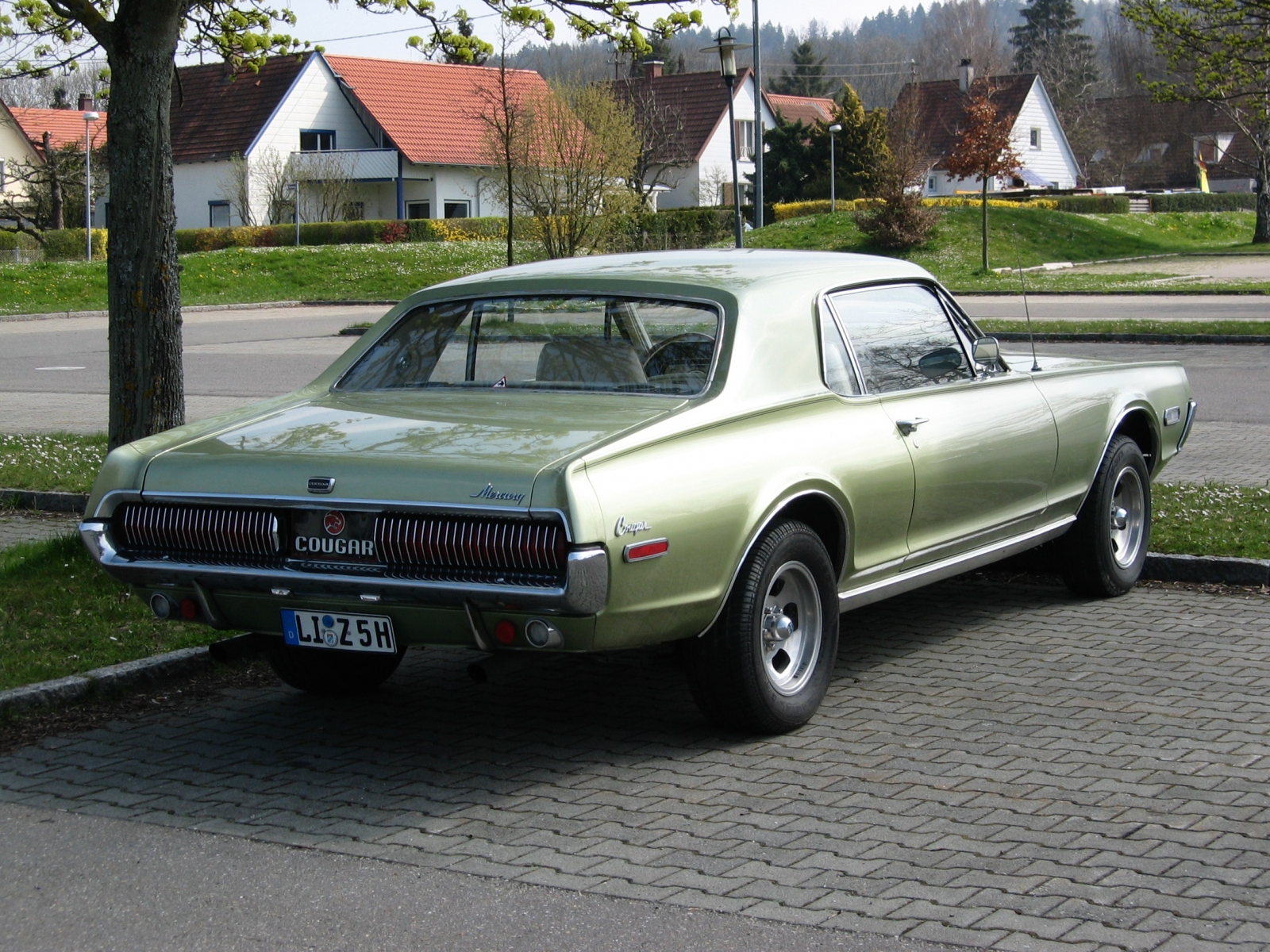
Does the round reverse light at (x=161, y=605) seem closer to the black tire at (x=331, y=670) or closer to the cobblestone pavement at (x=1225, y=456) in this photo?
the black tire at (x=331, y=670)

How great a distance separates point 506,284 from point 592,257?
2.20ft

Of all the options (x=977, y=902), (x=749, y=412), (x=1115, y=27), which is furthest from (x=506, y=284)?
(x=1115, y=27)

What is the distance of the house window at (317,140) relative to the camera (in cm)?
5984

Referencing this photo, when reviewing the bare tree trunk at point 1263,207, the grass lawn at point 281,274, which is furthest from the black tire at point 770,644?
the bare tree trunk at point 1263,207

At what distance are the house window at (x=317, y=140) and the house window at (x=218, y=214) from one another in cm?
388

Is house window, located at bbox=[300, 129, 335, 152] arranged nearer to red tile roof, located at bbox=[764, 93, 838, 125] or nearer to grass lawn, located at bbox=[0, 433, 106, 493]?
red tile roof, located at bbox=[764, 93, 838, 125]

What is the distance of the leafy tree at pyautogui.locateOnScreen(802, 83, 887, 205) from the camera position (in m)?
58.8

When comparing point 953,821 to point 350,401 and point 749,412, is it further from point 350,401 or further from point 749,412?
point 350,401

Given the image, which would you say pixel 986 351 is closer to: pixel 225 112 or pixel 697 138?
pixel 225 112

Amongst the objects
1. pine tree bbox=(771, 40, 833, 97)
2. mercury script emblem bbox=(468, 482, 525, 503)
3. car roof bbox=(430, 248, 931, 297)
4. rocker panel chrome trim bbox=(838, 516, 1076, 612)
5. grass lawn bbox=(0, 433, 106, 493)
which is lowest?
grass lawn bbox=(0, 433, 106, 493)

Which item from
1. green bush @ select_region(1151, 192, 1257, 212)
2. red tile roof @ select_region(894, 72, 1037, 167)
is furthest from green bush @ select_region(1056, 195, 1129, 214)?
red tile roof @ select_region(894, 72, 1037, 167)

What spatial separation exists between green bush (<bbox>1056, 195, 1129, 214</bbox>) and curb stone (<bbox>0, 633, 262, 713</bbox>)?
165ft

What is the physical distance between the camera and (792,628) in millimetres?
5434

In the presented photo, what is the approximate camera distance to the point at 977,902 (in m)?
3.89
